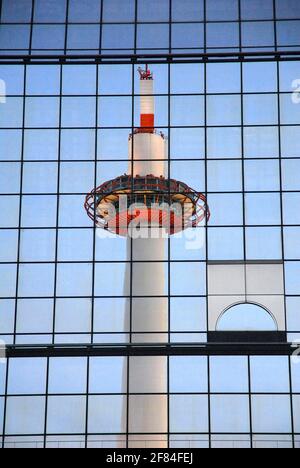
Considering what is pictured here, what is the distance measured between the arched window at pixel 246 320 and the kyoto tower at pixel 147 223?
2.32 metres

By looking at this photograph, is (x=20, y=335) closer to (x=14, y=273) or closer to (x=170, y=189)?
(x=14, y=273)

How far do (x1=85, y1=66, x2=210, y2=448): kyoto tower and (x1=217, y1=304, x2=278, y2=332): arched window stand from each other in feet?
7.61

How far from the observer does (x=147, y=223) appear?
136ft

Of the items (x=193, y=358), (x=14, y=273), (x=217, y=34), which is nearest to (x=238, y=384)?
(x=193, y=358)

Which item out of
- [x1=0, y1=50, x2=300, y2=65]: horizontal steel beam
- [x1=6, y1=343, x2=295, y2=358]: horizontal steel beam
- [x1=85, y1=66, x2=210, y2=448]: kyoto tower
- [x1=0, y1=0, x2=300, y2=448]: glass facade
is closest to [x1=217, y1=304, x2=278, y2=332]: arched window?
[x1=0, y1=0, x2=300, y2=448]: glass facade

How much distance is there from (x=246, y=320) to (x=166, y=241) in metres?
4.68

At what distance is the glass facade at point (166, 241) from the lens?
121 feet

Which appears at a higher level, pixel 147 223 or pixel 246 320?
pixel 147 223

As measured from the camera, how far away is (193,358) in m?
37.1

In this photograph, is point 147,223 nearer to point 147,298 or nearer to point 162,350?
point 147,298

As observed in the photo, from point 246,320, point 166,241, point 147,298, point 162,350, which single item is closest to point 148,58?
point 166,241

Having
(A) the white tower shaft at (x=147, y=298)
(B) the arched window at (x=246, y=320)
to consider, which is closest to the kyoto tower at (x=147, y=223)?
(A) the white tower shaft at (x=147, y=298)

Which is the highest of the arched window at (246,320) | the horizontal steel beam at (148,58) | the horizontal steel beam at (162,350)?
the horizontal steel beam at (148,58)

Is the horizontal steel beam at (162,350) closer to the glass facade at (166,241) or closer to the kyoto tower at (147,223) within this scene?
the glass facade at (166,241)
